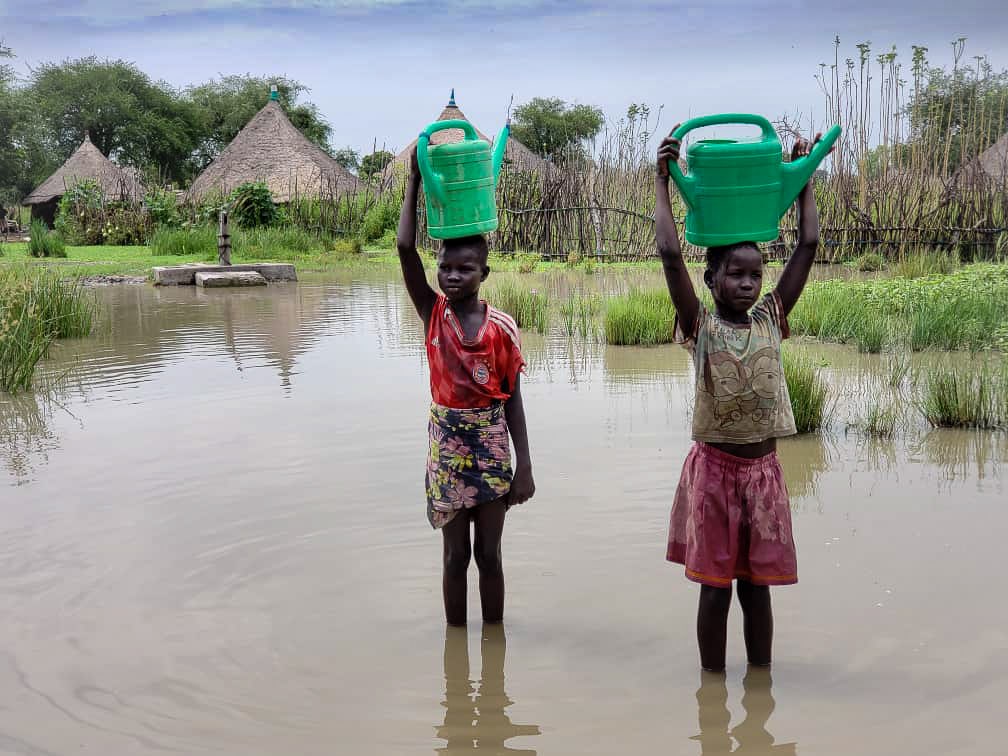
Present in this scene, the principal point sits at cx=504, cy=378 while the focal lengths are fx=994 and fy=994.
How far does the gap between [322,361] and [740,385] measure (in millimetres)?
5712

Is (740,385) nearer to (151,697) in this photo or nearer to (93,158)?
(151,697)

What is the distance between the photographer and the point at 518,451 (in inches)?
113

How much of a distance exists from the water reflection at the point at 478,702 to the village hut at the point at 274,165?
78.6 feet

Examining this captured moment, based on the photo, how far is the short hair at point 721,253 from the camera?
252 centimetres

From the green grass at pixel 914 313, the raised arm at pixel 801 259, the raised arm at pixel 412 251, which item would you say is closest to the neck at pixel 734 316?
the raised arm at pixel 801 259

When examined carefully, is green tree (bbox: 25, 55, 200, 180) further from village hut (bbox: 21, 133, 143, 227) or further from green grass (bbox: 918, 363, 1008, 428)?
green grass (bbox: 918, 363, 1008, 428)

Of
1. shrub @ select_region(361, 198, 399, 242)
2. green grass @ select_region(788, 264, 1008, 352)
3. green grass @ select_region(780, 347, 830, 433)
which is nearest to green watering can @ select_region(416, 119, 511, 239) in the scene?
green grass @ select_region(780, 347, 830, 433)

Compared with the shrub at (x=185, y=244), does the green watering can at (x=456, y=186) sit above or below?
below

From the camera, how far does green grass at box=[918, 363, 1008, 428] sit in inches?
201

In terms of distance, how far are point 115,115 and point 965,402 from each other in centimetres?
4674

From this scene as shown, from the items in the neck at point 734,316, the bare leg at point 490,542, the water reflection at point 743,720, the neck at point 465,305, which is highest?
the neck at point 465,305

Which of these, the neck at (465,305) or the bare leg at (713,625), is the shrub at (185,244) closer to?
the neck at (465,305)

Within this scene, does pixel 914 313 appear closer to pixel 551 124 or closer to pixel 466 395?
pixel 466 395

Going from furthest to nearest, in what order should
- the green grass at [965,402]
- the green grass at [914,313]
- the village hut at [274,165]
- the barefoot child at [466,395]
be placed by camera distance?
the village hut at [274,165] → the green grass at [914,313] → the green grass at [965,402] → the barefoot child at [466,395]
